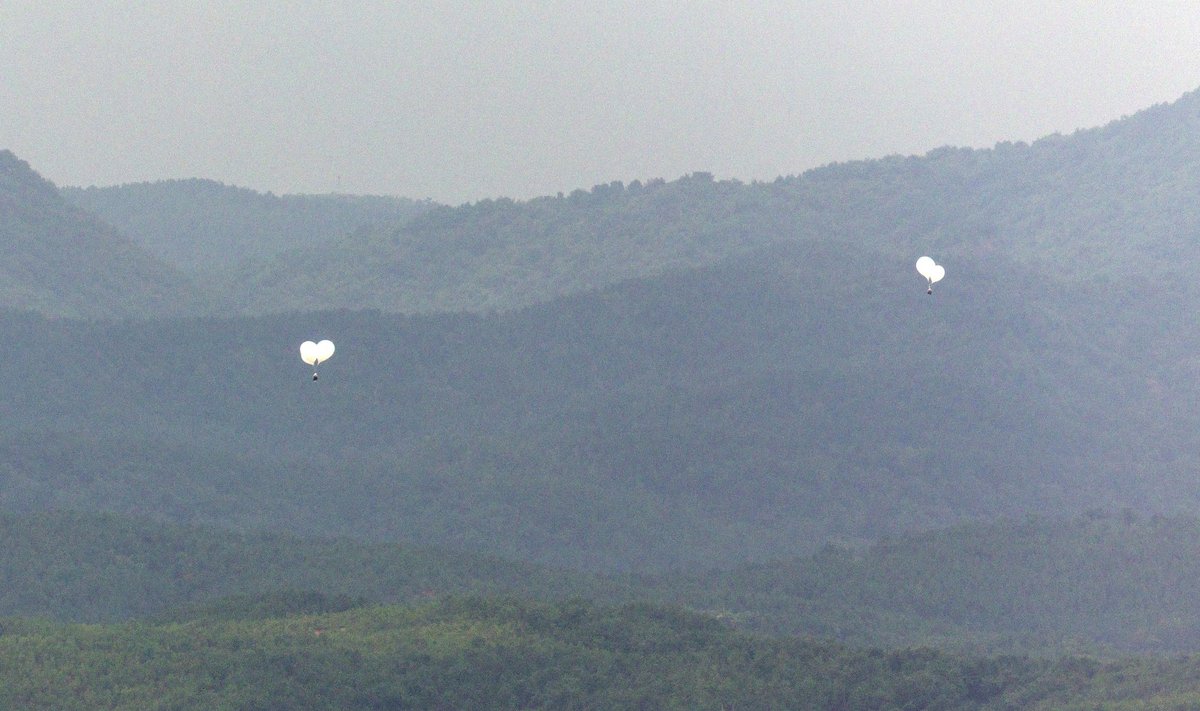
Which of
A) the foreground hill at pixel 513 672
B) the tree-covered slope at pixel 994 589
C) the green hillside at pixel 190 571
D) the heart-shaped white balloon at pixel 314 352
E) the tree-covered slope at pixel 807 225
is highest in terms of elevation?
the tree-covered slope at pixel 807 225

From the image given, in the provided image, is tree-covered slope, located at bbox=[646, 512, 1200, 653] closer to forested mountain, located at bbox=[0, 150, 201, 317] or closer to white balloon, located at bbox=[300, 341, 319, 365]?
white balloon, located at bbox=[300, 341, 319, 365]

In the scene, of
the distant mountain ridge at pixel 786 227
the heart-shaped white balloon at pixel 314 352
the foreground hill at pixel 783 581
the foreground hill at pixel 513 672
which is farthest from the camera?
the distant mountain ridge at pixel 786 227

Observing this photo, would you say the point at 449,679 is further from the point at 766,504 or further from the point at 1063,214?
the point at 1063,214

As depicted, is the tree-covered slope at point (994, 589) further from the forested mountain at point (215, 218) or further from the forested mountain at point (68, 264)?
the forested mountain at point (215, 218)

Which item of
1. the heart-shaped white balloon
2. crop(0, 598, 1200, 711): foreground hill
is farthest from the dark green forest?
A: the heart-shaped white balloon

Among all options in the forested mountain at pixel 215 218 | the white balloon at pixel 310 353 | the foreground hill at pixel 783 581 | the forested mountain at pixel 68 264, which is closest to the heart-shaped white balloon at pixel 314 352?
the white balloon at pixel 310 353

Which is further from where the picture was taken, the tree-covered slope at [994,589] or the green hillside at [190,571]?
the green hillside at [190,571]

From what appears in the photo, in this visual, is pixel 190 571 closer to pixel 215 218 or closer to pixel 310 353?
pixel 310 353
